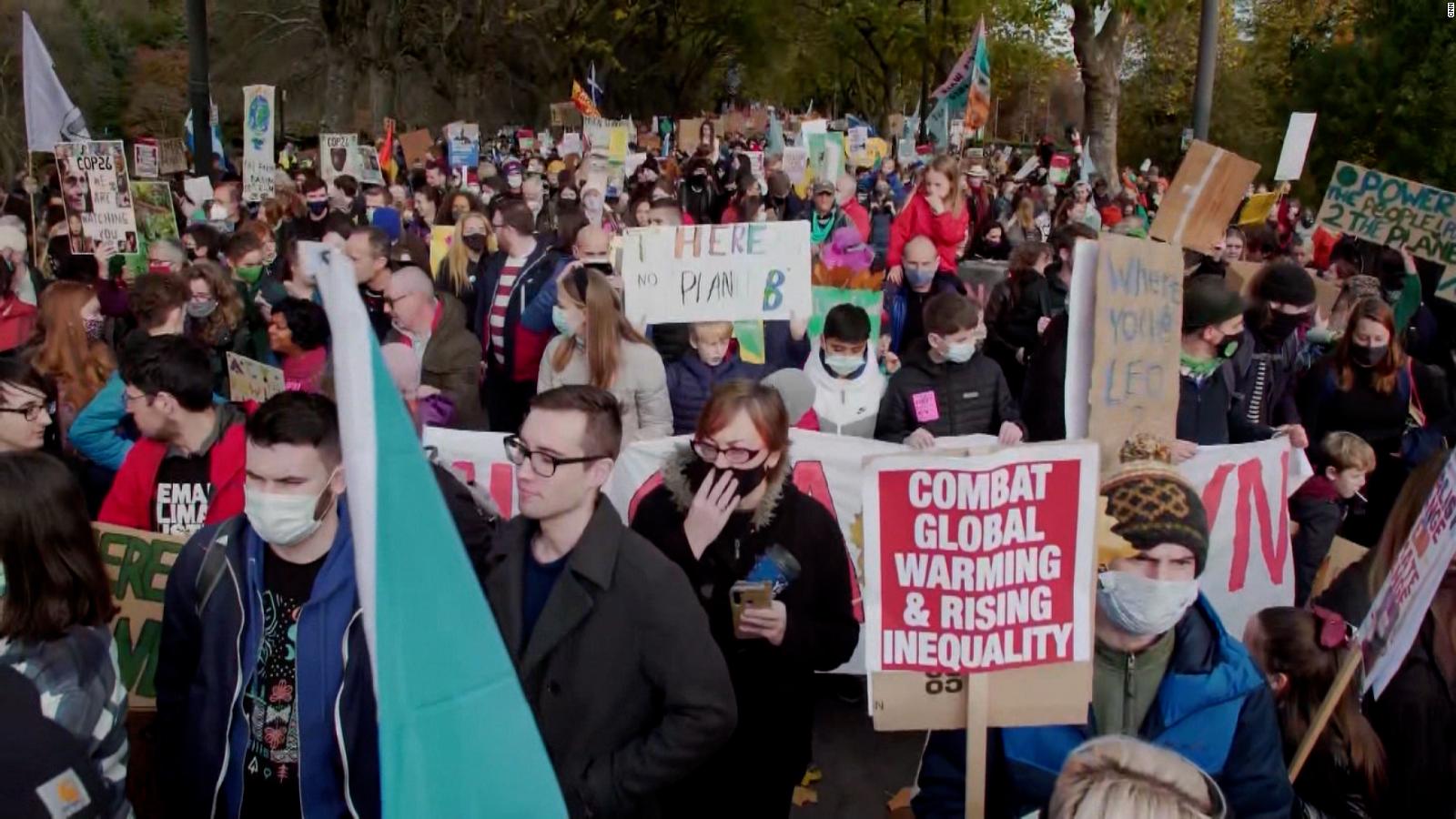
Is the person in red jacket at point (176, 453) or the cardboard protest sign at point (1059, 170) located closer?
the person in red jacket at point (176, 453)

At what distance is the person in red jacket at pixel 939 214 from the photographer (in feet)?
28.6

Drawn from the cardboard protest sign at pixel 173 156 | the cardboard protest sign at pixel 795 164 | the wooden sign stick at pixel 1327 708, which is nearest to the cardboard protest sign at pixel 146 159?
the cardboard protest sign at pixel 173 156

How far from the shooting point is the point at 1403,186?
7543mm

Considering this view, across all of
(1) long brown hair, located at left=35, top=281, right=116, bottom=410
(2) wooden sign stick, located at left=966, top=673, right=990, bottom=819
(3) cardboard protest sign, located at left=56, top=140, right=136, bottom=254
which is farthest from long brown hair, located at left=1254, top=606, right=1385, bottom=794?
(3) cardboard protest sign, located at left=56, top=140, right=136, bottom=254

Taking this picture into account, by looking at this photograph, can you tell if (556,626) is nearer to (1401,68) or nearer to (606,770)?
(606,770)

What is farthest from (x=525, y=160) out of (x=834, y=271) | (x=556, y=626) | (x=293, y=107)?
(x=293, y=107)

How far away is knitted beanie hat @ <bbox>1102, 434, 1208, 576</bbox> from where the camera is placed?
2766mm

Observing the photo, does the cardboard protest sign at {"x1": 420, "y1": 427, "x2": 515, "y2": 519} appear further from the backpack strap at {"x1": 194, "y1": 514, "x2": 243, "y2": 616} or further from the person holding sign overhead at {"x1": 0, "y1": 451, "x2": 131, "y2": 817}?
the person holding sign overhead at {"x1": 0, "y1": 451, "x2": 131, "y2": 817}

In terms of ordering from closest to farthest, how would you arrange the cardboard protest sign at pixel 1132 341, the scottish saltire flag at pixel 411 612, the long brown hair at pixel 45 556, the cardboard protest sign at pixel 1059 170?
the scottish saltire flag at pixel 411 612
the long brown hair at pixel 45 556
the cardboard protest sign at pixel 1132 341
the cardboard protest sign at pixel 1059 170

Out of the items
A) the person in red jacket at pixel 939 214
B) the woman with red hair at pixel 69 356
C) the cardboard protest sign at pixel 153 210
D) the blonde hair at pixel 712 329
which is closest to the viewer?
the woman with red hair at pixel 69 356

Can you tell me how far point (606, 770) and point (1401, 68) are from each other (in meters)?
19.1

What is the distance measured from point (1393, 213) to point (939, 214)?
8.99 feet

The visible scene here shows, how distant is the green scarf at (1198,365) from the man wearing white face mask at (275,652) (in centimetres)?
333

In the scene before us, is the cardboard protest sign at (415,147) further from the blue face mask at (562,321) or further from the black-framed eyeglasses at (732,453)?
the black-framed eyeglasses at (732,453)
